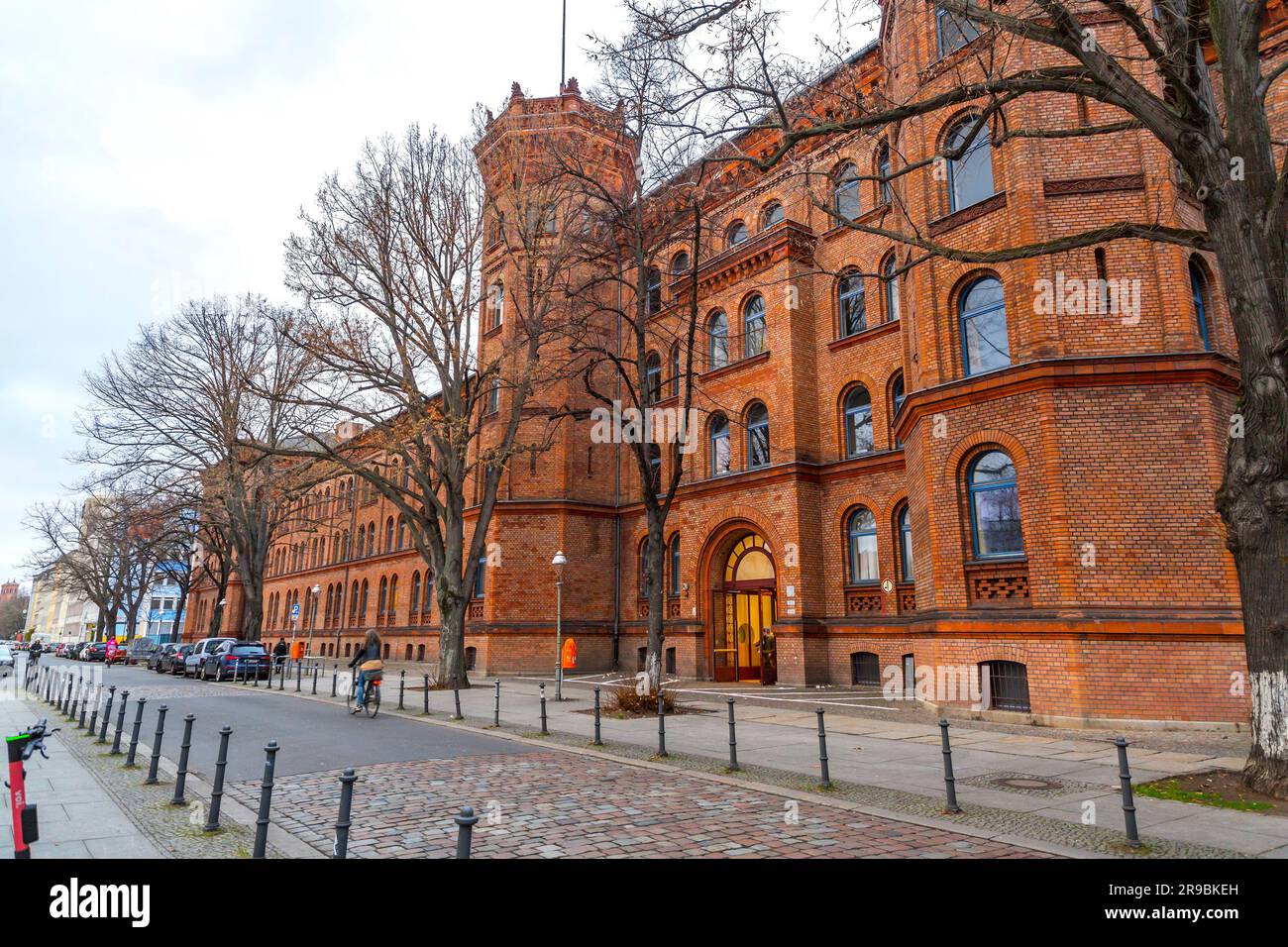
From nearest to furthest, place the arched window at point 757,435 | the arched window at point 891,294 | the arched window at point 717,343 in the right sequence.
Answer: the arched window at point 891,294
the arched window at point 757,435
the arched window at point 717,343

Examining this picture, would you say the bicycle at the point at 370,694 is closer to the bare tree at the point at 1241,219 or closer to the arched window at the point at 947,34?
the bare tree at the point at 1241,219

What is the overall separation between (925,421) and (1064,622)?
512 centimetres

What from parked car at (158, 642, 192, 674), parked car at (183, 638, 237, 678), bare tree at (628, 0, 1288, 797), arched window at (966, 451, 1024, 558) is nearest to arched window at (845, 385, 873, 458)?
arched window at (966, 451, 1024, 558)

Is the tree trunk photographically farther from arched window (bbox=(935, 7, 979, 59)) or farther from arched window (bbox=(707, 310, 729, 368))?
arched window (bbox=(707, 310, 729, 368))

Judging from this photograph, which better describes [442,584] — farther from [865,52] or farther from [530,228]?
[865,52]

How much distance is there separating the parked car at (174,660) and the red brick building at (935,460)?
16.1 metres

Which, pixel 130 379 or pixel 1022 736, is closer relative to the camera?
pixel 1022 736

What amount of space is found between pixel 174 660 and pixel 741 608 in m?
27.9

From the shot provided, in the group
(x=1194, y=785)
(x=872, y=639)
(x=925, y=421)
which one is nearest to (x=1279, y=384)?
(x=1194, y=785)

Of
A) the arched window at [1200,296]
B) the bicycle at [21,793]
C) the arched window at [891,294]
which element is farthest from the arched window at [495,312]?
the bicycle at [21,793]

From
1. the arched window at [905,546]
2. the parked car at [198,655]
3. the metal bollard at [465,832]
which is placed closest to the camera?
the metal bollard at [465,832]

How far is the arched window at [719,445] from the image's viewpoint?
26531 mm

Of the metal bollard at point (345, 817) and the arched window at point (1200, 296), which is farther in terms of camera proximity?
the arched window at point (1200, 296)

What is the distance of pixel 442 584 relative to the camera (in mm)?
23453
